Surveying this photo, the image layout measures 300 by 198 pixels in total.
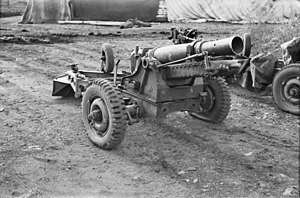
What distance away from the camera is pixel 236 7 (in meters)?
21.8

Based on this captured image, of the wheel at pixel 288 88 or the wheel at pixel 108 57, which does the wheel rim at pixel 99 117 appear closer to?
the wheel at pixel 108 57

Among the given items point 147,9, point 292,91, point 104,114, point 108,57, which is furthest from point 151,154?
point 147,9

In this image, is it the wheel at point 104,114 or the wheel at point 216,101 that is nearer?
the wheel at point 104,114

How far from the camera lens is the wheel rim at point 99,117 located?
5527 millimetres

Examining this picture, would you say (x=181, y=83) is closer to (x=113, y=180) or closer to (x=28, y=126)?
(x=113, y=180)

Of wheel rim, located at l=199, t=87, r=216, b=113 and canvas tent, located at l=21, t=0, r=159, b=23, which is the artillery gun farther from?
canvas tent, located at l=21, t=0, r=159, b=23

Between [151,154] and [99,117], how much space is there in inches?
30.2

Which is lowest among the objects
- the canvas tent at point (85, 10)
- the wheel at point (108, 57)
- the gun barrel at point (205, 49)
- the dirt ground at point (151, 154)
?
the dirt ground at point (151, 154)

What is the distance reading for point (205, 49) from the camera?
15.9 ft

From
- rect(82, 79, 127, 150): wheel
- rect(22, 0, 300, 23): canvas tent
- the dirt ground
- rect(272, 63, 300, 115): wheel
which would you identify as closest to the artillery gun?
rect(82, 79, 127, 150): wheel

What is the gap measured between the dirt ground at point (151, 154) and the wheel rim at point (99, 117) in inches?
9.1

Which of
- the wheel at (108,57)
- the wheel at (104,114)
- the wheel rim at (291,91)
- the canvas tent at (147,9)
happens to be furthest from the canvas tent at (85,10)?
the wheel at (104,114)

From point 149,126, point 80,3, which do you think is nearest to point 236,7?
point 80,3

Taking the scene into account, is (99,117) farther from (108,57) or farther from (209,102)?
(209,102)
